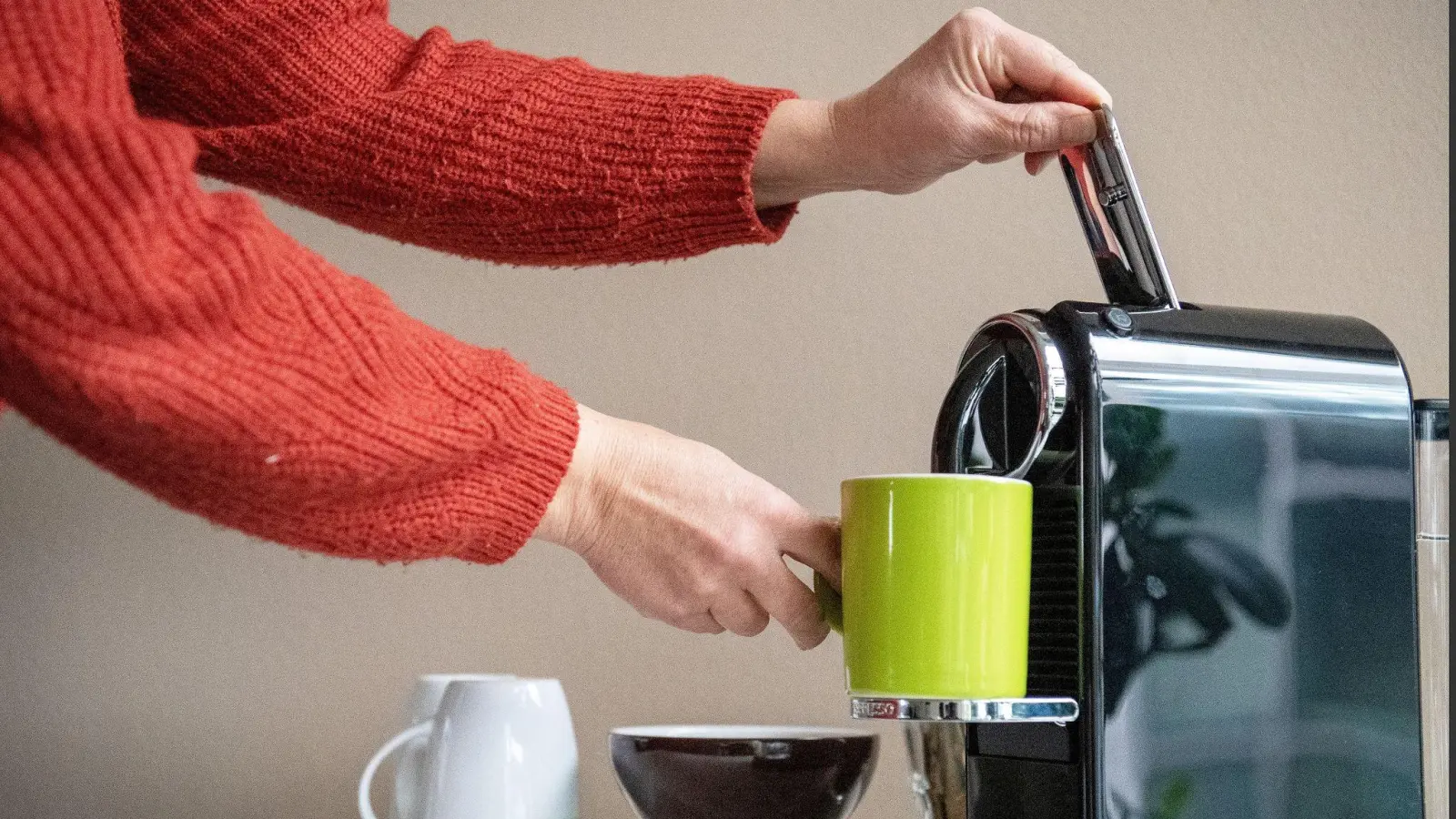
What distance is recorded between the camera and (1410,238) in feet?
3.21

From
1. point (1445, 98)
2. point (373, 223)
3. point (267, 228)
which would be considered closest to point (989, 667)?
point (267, 228)

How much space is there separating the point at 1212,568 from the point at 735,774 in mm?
268

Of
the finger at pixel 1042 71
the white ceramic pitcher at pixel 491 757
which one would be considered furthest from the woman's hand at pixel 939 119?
the white ceramic pitcher at pixel 491 757

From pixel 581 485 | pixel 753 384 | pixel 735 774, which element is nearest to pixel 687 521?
pixel 581 485

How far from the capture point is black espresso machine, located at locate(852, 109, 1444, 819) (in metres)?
0.54

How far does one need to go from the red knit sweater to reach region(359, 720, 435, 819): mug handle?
8.9 inches

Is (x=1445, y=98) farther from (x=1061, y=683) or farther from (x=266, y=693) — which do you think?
(x=266, y=693)

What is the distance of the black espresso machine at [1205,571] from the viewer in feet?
1.77

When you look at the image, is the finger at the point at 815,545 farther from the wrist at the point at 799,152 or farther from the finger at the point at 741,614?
the wrist at the point at 799,152

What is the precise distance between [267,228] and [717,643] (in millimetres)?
583

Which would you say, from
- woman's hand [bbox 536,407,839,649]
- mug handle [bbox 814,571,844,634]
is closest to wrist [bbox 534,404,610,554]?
woman's hand [bbox 536,407,839,649]

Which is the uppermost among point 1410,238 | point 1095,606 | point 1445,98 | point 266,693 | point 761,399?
point 1445,98

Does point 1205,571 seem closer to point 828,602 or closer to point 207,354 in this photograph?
point 828,602

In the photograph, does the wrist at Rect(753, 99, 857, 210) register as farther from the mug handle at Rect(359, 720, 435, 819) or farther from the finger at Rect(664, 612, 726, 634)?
the mug handle at Rect(359, 720, 435, 819)
